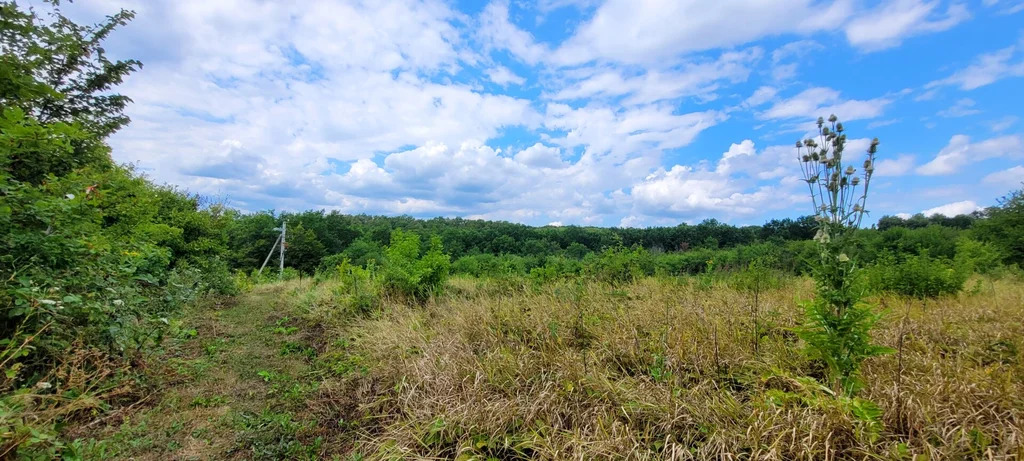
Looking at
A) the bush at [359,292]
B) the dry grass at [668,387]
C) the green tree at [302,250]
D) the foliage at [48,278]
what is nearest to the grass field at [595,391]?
the dry grass at [668,387]

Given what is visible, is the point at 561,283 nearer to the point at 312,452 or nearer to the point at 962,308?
the point at 312,452

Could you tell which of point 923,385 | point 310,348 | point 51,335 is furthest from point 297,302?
point 923,385

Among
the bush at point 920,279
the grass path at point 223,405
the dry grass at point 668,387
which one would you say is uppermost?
the bush at point 920,279

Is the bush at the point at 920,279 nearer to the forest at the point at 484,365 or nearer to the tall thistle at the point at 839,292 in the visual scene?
the forest at the point at 484,365

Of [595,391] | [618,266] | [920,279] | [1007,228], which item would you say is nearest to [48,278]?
[595,391]

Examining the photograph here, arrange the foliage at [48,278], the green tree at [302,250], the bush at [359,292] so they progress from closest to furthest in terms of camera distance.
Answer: the foliage at [48,278] → the bush at [359,292] → the green tree at [302,250]

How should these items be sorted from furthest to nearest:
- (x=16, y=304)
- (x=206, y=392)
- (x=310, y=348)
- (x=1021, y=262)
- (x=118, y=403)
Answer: (x=1021, y=262), (x=310, y=348), (x=206, y=392), (x=118, y=403), (x=16, y=304)

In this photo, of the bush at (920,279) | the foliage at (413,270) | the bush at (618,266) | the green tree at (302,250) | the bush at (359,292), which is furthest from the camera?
the green tree at (302,250)

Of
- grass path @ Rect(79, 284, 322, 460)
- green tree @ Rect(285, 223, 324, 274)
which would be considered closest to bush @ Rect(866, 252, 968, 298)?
grass path @ Rect(79, 284, 322, 460)

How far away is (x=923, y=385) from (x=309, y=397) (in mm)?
4563

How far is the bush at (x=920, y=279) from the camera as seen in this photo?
5738 mm

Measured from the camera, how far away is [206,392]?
3.50 meters

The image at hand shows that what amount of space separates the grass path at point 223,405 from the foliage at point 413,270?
178cm

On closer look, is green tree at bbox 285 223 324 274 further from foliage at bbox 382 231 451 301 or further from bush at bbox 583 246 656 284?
bush at bbox 583 246 656 284
